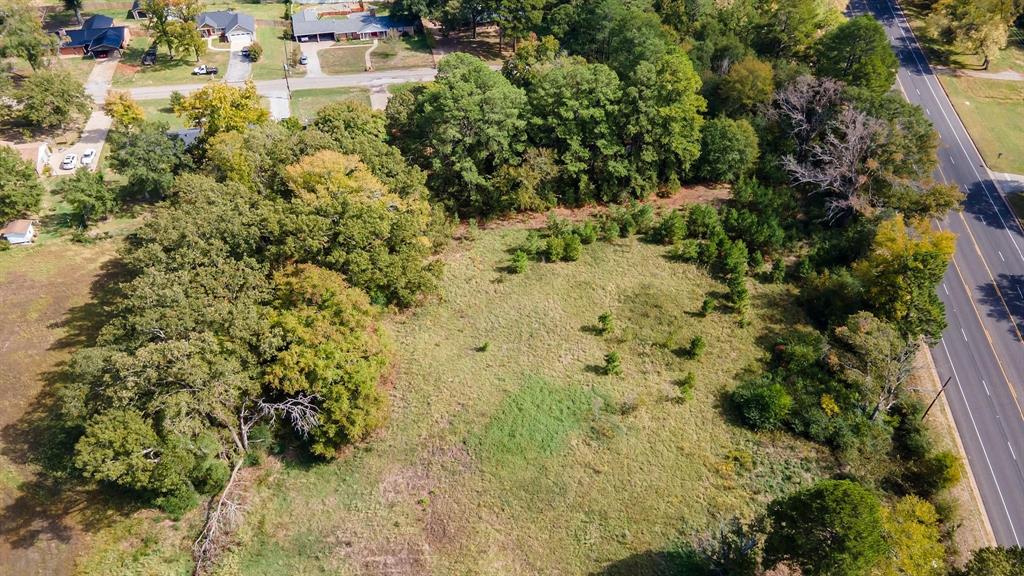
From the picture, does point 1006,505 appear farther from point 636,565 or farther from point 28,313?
point 28,313

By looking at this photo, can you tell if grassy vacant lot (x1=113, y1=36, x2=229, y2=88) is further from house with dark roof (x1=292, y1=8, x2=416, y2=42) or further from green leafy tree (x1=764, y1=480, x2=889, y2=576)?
green leafy tree (x1=764, y1=480, x2=889, y2=576)

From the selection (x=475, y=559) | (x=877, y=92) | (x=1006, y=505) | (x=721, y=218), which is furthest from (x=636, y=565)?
(x=877, y=92)

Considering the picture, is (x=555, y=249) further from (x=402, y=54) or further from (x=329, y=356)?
(x=402, y=54)

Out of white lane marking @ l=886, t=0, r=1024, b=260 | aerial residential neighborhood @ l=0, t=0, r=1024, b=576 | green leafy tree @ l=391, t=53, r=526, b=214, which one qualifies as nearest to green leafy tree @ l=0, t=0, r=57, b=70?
aerial residential neighborhood @ l=0, t=0, r=1024, b=576

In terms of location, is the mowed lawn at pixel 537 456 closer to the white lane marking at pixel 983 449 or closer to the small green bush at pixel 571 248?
the small green bush at pixel 571 248

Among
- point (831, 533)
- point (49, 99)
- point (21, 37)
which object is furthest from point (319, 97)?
point (831, 533)
